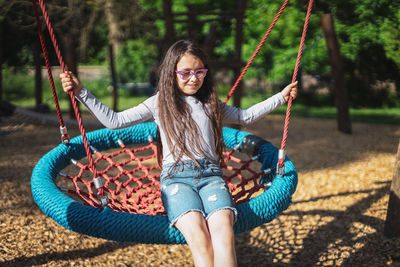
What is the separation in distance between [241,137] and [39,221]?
4.58 feet

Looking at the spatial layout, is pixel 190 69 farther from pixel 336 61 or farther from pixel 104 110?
pixel 336 61

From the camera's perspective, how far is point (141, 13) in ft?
18.7

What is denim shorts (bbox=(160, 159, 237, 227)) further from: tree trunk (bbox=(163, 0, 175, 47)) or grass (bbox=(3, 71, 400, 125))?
grass (bbox=(3, 71, 400, 125))

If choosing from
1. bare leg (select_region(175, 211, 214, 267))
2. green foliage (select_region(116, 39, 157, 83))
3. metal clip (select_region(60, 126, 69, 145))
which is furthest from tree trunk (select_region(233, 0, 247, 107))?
green foliage (select_region(116, 39, 157, 83))

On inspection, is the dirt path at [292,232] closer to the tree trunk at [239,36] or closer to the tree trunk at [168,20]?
the tree trunk at [239,36]

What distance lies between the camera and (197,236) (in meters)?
1.43

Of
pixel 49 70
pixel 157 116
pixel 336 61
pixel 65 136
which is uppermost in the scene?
pixel 49 70

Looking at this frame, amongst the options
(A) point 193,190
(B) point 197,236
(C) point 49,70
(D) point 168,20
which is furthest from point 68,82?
(D) point 168,20

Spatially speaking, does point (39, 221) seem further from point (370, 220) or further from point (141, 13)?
point (141, 13)

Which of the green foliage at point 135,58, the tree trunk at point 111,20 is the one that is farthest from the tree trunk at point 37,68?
the green foliage at point 135,58

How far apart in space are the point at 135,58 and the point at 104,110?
12.3 m

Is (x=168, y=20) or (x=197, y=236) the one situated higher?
(x=168, y=20)

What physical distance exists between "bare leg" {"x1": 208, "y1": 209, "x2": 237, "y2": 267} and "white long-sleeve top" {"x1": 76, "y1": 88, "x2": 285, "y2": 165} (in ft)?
1.11

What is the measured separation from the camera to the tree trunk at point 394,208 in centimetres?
232
